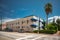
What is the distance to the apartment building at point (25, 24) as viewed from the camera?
316 centimetres

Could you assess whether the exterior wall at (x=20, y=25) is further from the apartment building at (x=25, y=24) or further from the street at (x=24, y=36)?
the street at (x=24, y=36)

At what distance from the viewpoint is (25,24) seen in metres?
3.19

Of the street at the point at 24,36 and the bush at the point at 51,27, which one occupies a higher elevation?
the bush at the point at 51,27

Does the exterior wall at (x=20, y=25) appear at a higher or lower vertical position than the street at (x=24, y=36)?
higher

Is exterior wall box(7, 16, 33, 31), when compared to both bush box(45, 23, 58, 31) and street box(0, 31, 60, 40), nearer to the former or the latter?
street box(0, 31, 60, 40)

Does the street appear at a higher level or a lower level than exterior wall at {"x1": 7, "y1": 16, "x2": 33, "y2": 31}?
lower

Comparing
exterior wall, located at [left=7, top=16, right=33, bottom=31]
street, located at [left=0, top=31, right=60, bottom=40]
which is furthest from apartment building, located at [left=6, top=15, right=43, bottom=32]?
street, located at [left=0, top=31, right=60, bottom=40]

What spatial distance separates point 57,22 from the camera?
10.7 feet

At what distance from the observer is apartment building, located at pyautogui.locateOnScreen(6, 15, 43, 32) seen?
316cm

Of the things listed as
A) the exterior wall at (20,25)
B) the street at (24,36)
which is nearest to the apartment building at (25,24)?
the exterior wall at (20,25)

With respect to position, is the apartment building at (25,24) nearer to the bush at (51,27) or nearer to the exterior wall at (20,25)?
the exterior wall at (20,25)

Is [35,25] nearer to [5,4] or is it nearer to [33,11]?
[33,11]

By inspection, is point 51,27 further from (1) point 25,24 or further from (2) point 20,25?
(2) point 20,25

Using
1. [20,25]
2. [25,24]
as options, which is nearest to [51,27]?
[25,24]
